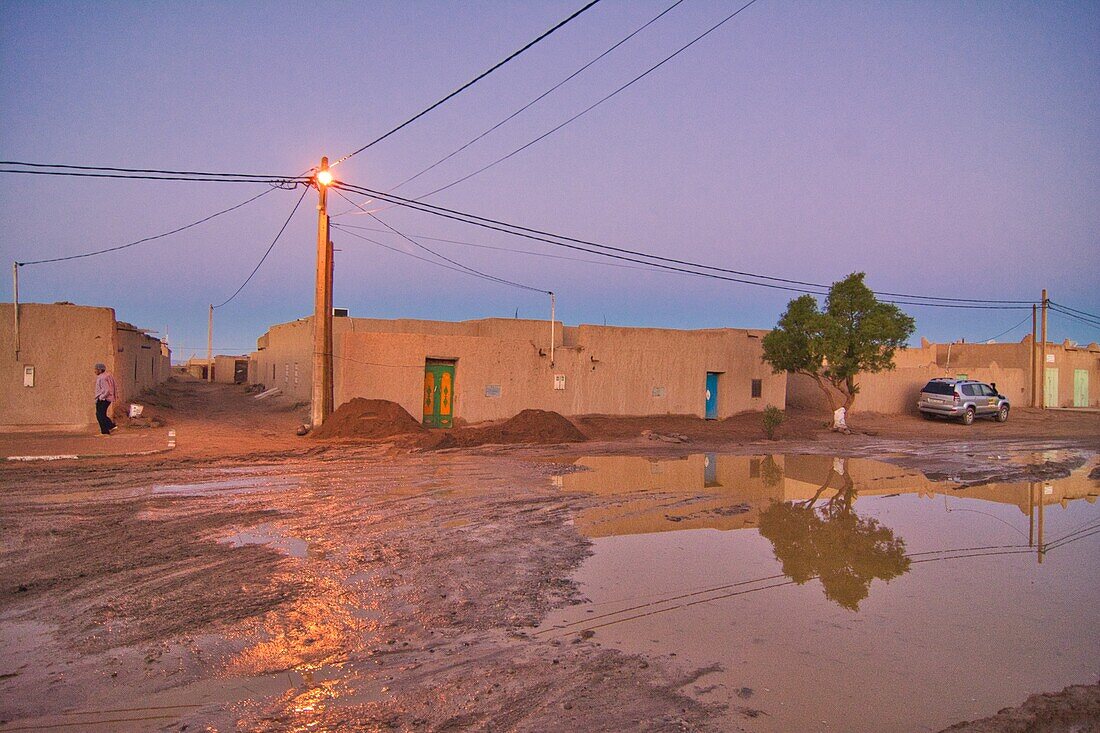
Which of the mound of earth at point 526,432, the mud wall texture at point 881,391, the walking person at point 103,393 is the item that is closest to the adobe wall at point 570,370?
the mound of earth at point 526,432

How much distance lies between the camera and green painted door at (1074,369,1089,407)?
42656mm

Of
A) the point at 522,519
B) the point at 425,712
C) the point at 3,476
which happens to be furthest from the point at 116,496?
the point at 425,712

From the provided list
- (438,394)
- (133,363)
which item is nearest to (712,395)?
(438,394)

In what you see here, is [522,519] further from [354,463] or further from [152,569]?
[354,463]

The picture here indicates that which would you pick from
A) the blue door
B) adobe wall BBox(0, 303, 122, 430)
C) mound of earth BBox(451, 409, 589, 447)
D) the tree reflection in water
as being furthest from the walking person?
the blue door

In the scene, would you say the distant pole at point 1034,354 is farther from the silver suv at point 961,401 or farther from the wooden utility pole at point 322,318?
the wooden utility pole at point 322,318

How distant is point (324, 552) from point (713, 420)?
69.8ft

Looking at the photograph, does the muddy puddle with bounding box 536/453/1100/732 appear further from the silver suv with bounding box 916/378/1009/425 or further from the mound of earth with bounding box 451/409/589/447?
the silver suv with bounding box 916/378/1009/425

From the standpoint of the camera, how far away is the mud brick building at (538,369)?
69.6 ft

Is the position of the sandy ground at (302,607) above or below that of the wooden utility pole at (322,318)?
below

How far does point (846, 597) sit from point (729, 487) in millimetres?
6522

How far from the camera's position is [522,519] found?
33.1ft

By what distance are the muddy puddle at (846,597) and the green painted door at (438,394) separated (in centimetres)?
953

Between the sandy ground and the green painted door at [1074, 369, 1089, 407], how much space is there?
42.7 m
